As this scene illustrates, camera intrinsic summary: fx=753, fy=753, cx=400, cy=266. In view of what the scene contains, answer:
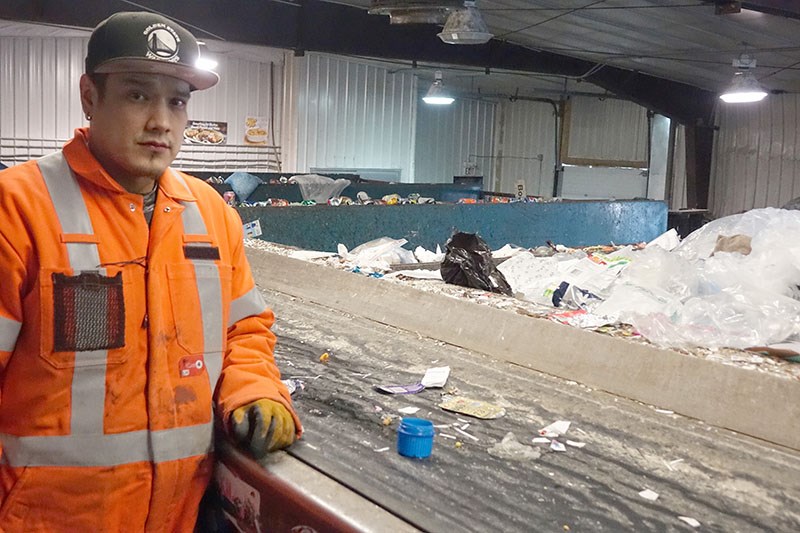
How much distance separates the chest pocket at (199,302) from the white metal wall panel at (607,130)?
47.2ft

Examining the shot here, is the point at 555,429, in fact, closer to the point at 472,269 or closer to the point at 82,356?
the point at 82,356

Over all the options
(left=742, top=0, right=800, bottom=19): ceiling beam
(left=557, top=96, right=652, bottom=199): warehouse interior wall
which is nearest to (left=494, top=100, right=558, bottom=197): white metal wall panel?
(left=557, top=96, right=652, bottom=199): warehouse interior wall

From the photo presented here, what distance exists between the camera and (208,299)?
1707 millimetres

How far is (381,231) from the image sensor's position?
579cm

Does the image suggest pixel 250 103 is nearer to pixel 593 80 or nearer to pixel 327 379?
pixel 593 80

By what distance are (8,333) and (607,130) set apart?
15.5m

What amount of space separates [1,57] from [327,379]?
36.6 ft

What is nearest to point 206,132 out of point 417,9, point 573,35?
point 573,35

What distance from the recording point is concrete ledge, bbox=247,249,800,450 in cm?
196

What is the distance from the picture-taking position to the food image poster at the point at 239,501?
1.66 m

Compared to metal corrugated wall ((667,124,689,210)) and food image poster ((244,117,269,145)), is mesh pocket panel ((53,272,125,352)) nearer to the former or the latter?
food image poster ((244,117,269,145))

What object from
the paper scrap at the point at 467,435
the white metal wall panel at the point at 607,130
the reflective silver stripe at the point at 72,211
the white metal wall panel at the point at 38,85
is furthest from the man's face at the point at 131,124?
the white metal wall panel at the point at 607,130

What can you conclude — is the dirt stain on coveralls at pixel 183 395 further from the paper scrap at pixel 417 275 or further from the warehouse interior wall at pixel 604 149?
the warehouse interior wall at pixel 604 149

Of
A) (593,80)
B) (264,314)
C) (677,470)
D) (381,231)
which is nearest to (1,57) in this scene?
(381,231)
